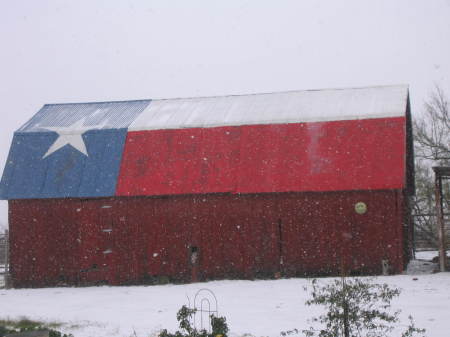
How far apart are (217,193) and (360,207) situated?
15.8ft

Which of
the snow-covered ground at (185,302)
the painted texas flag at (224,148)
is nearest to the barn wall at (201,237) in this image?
the painted texas flag at (224,148)

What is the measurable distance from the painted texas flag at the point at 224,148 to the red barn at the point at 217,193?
46 mm

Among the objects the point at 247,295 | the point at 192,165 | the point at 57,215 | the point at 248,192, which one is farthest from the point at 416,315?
the point at 57,215

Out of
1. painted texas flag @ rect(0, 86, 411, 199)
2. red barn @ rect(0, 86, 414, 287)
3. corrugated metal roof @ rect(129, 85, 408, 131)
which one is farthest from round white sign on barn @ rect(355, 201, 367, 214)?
corrugated metal roof @ rect(129, 85, 408, 131)

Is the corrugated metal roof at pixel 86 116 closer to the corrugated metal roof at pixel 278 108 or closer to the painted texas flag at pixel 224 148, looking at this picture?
the painted texas flag at pixel 224 148

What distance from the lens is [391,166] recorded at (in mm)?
20438

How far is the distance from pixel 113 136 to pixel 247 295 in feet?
30.1

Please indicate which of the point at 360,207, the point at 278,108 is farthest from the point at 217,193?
the point at 360,207

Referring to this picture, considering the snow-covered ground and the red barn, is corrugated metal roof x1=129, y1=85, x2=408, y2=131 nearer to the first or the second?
the red barn

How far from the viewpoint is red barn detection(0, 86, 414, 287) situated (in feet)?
67.6

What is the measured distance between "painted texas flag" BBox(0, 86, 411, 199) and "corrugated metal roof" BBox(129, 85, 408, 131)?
0.04 m

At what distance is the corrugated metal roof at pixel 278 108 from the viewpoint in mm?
22375

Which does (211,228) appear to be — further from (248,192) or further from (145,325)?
(145,325)

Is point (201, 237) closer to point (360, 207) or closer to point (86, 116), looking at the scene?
point (360, 207)
